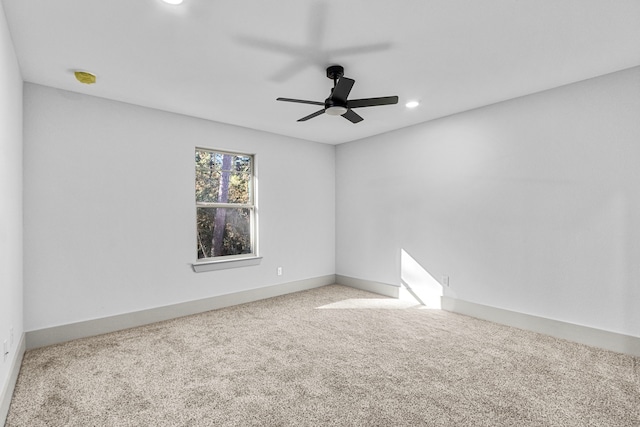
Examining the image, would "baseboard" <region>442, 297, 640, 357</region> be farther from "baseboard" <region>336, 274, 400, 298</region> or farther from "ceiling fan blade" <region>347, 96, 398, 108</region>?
"ceiling fan blade" <region>347, 96, 398, 108</region>

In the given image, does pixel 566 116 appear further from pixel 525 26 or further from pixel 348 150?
pixel 348 150

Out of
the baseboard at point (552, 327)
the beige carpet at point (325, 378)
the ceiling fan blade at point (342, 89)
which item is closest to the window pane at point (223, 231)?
the beige carpet at point (325, 378)

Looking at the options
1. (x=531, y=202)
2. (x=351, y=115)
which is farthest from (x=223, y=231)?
(x=531, y=202)

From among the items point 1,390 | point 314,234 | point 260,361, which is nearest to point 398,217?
point 314,234

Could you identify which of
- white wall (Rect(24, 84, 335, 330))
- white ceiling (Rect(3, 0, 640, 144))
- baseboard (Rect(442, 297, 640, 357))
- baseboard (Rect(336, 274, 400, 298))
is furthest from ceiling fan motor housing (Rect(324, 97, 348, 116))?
baseboard (Rect(336, 274, 400, 298))

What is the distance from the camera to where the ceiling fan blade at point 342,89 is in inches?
97.7

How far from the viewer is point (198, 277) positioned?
4102 mm

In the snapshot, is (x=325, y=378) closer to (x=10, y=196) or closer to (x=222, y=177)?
(x=10, y=196)

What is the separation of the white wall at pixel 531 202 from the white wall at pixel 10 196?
4178 mm

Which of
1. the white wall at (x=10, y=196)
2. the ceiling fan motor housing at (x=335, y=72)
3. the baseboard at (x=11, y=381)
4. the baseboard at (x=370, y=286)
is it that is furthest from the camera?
the baseboard at (x=370, y=286)

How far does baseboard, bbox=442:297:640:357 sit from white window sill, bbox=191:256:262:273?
2673 mm

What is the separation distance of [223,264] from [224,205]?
805mm

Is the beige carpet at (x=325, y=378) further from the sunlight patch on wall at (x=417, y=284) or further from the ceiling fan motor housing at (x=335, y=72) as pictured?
the ceiling fan motor housing at (x=335, y=72)

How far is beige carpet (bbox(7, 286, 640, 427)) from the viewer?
1993mm
